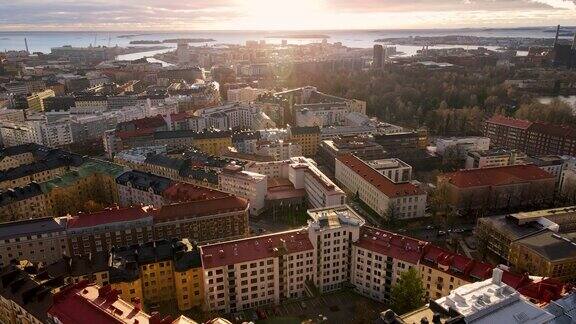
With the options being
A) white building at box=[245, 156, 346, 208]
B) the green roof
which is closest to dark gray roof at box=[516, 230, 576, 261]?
white building at box=[245, 156, 346, 208]

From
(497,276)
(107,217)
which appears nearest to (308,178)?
(107,217)

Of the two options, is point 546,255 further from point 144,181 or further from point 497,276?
point 144,181

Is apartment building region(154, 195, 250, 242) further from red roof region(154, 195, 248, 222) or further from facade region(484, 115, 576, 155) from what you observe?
facade region(484, 115, 576, 155)

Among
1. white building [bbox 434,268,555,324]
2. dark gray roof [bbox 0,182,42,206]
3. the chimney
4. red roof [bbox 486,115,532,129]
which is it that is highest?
the chimney

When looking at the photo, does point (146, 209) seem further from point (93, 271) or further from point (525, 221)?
point (525, 221)

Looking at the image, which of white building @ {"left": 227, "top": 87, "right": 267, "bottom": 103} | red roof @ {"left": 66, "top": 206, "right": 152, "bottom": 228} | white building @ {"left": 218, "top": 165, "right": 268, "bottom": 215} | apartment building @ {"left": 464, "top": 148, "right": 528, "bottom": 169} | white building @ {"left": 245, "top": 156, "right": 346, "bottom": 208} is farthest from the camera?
white building @ {"left": 227, "top": 87, "right": 267, "bottom": 103}

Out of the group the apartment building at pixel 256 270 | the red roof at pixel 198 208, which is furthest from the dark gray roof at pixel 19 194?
the apartment building at pixel 256 270

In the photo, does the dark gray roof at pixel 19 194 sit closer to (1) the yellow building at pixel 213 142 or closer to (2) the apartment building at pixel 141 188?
(2) the apartment building at pixel 141 188
